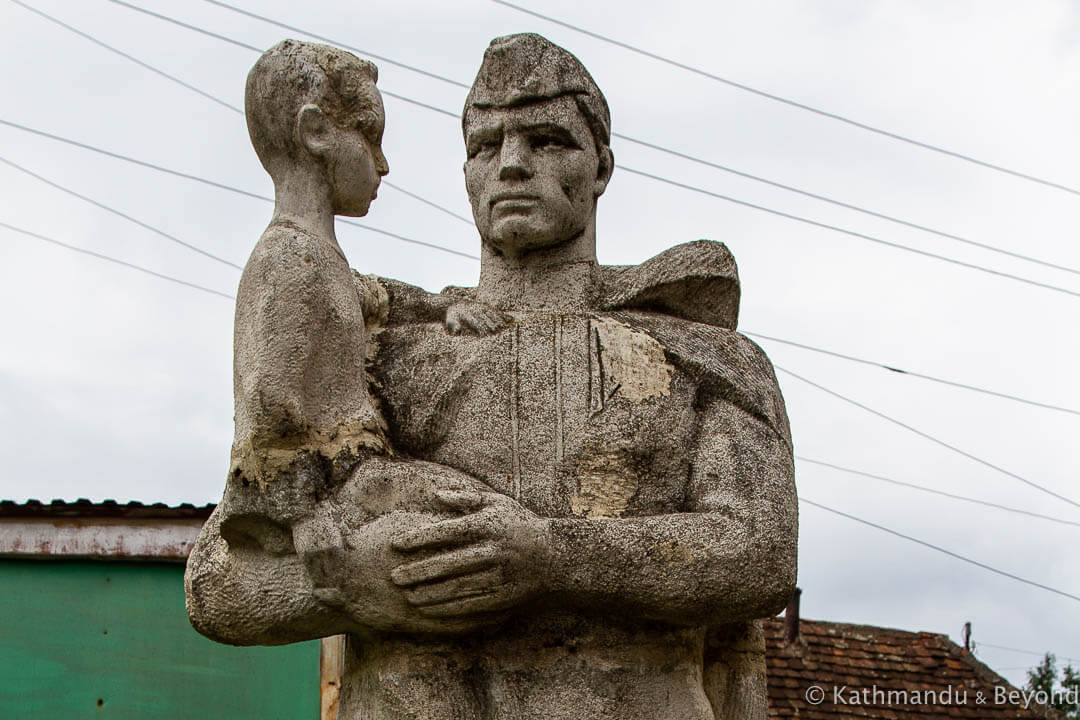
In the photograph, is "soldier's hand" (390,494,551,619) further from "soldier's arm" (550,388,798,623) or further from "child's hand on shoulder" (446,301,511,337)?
"child's hand on shoulder" (446,301,511,337)

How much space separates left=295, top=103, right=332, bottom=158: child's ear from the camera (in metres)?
6.70

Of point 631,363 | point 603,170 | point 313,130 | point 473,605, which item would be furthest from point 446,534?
point 603,170

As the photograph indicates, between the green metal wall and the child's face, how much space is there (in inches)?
293

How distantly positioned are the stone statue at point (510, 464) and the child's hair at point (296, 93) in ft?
0.04

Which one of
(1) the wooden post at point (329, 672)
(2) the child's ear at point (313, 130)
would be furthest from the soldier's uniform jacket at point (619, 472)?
(1) the wooden post at point (329, 672)

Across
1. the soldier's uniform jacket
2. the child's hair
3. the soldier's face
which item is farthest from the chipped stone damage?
the child's hair

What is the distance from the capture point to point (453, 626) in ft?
20.6

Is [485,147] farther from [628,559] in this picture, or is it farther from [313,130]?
[628,559]

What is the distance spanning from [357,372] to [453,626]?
97 centimetres

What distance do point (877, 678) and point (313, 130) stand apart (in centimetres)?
1386

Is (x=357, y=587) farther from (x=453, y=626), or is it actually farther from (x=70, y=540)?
(x=70, y=540)

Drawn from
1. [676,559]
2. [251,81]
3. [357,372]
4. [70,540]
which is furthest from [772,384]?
[70,540]

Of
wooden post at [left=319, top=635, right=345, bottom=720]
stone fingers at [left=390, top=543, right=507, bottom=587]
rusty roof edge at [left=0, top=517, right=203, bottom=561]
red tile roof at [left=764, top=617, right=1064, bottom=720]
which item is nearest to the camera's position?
stone fingers at [left=390, top=543, right=507, bottom=587]

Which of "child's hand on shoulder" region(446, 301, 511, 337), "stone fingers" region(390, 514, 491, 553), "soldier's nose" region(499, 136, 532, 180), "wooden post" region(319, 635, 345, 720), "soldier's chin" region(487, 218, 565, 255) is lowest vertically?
"stone fingers" region(390, 514, 491, 553)
